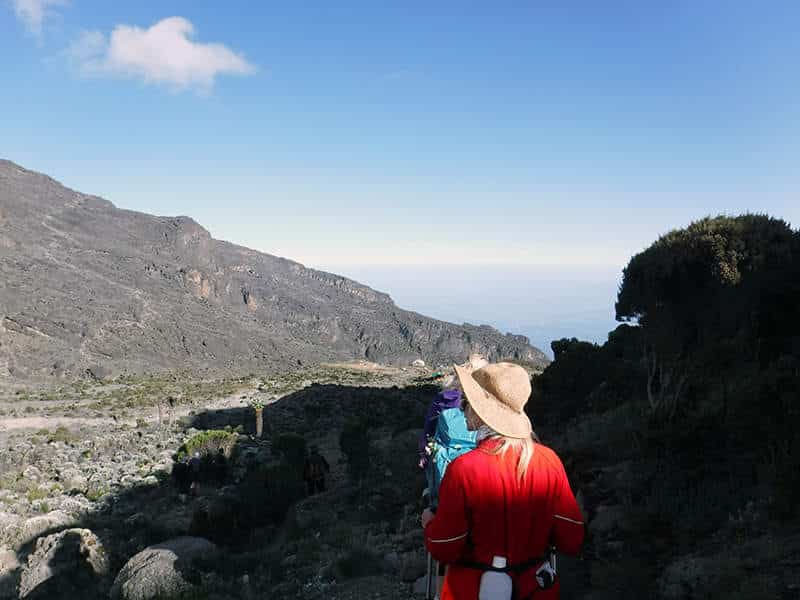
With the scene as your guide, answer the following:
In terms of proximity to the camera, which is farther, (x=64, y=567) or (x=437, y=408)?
(x=64, y=567)

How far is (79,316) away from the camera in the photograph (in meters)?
64.5

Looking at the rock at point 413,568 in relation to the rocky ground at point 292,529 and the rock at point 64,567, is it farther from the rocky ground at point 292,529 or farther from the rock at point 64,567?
the rock at point 64,567

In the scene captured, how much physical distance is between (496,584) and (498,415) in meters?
0.70

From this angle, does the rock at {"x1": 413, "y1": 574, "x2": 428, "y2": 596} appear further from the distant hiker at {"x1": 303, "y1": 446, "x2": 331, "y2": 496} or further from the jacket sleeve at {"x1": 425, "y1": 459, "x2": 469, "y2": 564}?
the distant hiker at {"x1": 303, "y1": 446, "x2": 331, "y2": 496}

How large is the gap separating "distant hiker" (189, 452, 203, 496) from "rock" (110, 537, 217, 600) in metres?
7.73

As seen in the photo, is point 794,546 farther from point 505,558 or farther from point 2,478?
point 2,478

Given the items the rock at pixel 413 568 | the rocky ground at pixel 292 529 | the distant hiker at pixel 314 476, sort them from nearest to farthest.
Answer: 1. the rocky ground at pixel 292 529
2. the rock at pixel 413 568
3. the distant hiker at pixel 314 476

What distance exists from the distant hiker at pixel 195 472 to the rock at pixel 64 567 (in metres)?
5.75

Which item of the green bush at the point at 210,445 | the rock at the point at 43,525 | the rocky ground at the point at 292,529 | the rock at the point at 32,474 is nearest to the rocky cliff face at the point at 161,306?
the rock at the point at 32,474

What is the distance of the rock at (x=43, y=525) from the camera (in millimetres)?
12203

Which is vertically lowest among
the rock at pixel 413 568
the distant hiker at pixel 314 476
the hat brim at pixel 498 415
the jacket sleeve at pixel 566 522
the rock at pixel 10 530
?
the rock at pixel 10 530

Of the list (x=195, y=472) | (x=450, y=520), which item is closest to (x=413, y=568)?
(x=450, y=520)

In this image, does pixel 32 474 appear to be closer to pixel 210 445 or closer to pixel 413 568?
pixel 210 445

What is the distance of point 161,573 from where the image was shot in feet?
22.5
